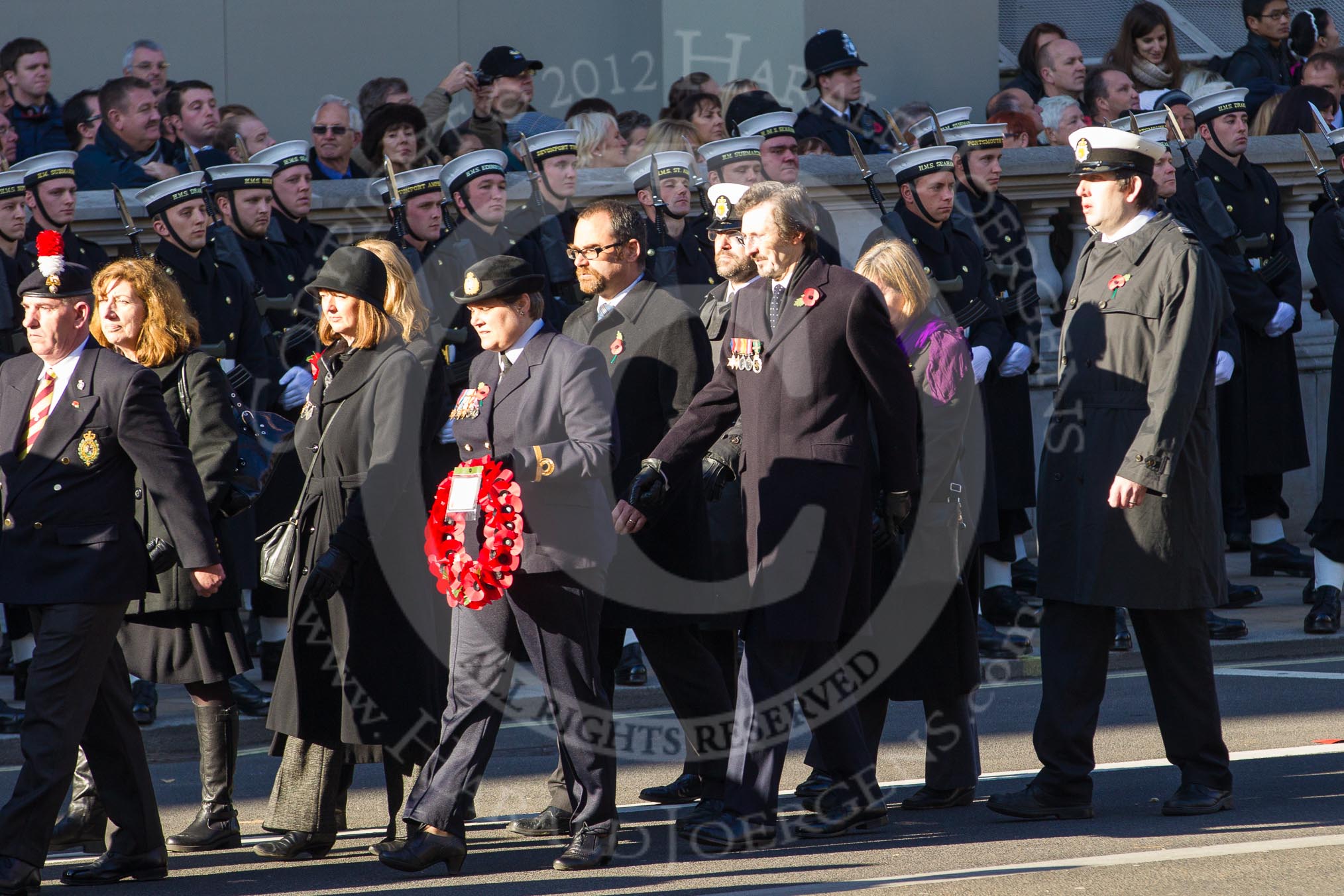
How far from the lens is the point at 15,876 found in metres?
5.65

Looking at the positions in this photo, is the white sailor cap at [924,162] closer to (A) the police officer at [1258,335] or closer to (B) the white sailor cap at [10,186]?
(A) the police officer at [1258,335]

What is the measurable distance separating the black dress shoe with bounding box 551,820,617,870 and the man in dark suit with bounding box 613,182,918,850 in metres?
0.32

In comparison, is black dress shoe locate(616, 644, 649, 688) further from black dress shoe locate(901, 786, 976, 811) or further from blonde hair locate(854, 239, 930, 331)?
blonde hair locate(854, 239, 930, 331)

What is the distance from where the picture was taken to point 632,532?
21.3ft

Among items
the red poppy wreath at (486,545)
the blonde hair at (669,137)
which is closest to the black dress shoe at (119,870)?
the red poppy wreath at (486,545)

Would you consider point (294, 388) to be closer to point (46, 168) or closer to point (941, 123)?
point (46, 168)

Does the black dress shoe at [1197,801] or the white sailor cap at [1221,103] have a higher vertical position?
the white sailor cap at [1221,103]

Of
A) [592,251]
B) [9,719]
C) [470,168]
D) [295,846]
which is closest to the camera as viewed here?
[295,846]

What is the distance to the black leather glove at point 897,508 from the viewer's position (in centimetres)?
633

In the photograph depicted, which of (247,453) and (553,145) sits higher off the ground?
(553,145)

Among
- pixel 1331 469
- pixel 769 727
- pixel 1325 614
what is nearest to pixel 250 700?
pixel 769 727

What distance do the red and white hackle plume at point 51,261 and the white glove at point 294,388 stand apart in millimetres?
2857

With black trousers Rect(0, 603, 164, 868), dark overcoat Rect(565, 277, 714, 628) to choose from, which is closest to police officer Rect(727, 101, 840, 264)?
dark overcoat Rect(565, 277, 714, 628)

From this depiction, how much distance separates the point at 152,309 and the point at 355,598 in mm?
1205
